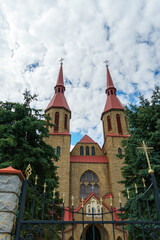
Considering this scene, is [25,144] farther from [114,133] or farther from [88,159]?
[114,133]

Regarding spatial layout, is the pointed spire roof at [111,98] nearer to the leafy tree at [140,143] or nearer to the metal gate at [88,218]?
the metal gate at [88,218]

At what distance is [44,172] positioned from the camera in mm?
8562

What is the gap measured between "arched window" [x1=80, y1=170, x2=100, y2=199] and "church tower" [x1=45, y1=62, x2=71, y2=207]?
7.24 feet

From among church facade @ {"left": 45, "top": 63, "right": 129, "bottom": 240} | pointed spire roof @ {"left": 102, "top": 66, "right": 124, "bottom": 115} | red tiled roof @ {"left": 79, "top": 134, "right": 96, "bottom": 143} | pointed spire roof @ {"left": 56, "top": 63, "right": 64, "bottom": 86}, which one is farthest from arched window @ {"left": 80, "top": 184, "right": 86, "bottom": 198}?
pointed spire roof @ {"left": 56, "top": 63, "right": 64, "bottom": 86}

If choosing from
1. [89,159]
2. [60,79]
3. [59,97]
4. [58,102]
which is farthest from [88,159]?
[60,79]

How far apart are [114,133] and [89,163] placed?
5.06 meters

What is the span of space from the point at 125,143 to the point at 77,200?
11.7 metres

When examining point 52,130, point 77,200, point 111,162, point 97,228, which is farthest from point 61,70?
point 97,228

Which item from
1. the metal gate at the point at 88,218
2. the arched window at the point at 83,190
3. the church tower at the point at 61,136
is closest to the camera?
the metal gate at the point at 88,218

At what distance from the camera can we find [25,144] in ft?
25.6

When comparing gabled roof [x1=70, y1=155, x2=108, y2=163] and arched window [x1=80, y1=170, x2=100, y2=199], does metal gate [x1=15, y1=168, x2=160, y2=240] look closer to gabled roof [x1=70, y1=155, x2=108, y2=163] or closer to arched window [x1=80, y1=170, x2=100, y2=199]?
arched window [x1=80, y1=170, x2=100, y2=199]

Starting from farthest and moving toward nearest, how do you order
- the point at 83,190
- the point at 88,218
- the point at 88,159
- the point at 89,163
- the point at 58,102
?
the point at 58,102 → the point at 88,159 → the point at 89,163 → the point at 83,190 → the point at 88,218

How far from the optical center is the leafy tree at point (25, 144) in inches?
293

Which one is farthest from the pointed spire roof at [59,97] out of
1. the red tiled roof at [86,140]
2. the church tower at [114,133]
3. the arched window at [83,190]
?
the arched window at [83,190]
